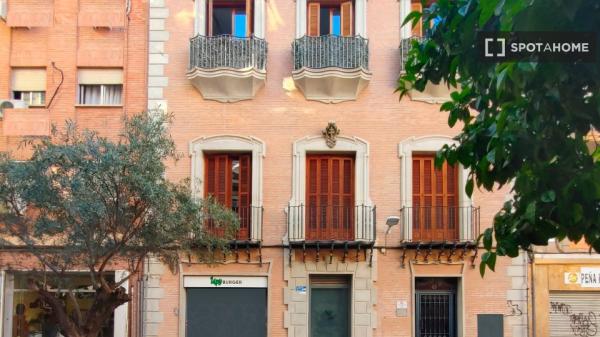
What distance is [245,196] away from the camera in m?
18.2

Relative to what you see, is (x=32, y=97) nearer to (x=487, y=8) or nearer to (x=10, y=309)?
(x=10, y=309)

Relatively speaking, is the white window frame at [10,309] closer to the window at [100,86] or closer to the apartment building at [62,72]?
the apartment building at [62,72]

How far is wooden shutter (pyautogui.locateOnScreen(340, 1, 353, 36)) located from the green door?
6.36m

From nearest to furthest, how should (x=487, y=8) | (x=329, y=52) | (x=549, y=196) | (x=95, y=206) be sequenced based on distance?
(x=487, y=8), (x=549, y=196), (x=95, y=206), (x=329, y=52)

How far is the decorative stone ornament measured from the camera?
18.0 metres

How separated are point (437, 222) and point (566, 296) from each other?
12.1 feet

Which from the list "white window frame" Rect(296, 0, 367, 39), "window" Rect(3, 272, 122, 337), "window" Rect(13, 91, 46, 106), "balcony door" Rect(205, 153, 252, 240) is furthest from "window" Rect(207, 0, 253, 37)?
"window" Rect(3, 272, 122, 337)

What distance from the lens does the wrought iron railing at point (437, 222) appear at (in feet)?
58.2

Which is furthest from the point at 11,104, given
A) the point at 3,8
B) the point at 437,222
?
the point at 437,222

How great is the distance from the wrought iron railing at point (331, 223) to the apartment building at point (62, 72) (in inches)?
193

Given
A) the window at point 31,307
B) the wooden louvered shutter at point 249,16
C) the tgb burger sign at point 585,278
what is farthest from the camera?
the wooden louvered shutter at point 249,16

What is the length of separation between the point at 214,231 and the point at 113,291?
12.5 ft

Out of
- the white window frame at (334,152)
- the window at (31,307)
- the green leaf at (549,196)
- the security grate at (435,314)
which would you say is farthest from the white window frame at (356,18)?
the green leaf at (549,196)

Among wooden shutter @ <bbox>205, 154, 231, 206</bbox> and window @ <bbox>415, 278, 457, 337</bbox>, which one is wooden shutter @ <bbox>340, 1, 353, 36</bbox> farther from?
window @ <bbox>415, 278, 457, 337</bbox>
